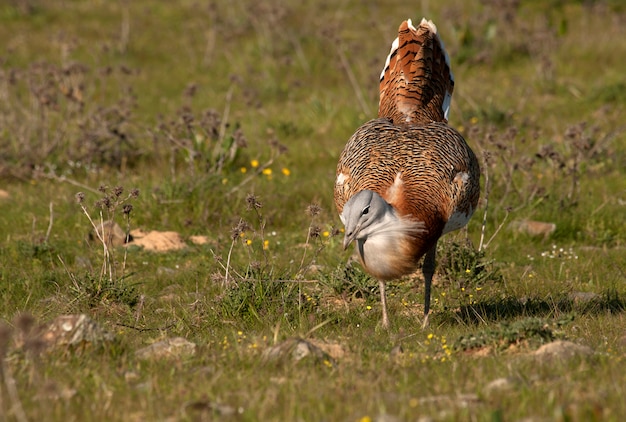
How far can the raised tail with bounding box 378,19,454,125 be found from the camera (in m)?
6.59

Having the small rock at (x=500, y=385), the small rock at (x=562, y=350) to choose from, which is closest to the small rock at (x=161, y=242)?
the small rock at (x=562, y=350)

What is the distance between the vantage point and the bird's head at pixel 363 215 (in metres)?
4.70

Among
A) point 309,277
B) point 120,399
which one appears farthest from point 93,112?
point 120,399

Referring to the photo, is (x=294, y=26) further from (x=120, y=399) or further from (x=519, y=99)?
(x=120, y=399)

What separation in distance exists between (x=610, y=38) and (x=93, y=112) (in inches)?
321

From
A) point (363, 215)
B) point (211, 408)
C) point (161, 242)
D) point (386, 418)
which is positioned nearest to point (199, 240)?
point (161, 242)

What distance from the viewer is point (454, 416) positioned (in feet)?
11.3

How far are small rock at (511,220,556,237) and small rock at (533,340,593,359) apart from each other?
11.0 feet

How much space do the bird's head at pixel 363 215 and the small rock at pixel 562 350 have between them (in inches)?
41.9

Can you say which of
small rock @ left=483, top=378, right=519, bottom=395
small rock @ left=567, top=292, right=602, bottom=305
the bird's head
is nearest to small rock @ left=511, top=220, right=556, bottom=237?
small rock @ left=567, top=292, right=602, bottom=305

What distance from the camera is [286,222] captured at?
8.16 m

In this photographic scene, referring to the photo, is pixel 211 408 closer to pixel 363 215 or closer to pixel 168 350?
pixel 168 350

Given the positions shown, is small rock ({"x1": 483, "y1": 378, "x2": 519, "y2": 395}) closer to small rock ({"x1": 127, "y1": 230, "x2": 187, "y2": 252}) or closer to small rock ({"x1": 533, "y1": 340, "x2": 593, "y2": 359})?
small rock ({"x1": 533, "y1": 340, "x2": 593, "y2": 359})

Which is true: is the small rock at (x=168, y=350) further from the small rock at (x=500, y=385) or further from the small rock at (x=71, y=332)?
the small rock at (x=500, y=385)
